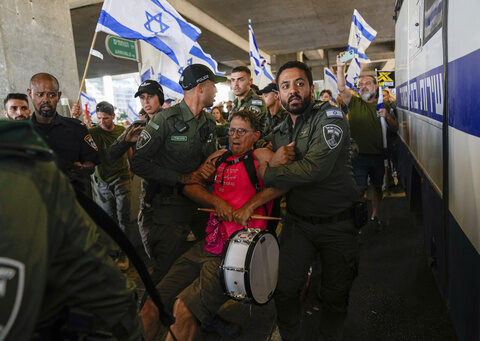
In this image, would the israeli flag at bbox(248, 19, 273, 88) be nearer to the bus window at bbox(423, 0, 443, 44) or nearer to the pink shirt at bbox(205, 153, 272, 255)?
the bus window at bbox(423, 0, 443, 44)

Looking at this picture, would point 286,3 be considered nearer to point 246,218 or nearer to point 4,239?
point 246,218

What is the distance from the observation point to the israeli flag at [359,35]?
7.02m

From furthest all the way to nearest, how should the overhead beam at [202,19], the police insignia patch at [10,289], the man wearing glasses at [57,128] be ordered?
the overhead beam at [202,19] < the man wearing glasses at [57,128] < the police insignia patch at [10,289]

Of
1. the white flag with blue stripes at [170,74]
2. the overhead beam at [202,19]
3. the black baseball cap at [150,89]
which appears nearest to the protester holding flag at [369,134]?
the white flag with blue stripes at [170,74]

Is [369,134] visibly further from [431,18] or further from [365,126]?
[431,18]

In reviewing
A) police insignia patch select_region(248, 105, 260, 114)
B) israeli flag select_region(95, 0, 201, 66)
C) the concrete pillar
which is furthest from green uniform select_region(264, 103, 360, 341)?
the concrete pillar

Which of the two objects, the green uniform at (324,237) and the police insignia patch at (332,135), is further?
the green uniform at (324,237)

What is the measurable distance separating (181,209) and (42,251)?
2541mm

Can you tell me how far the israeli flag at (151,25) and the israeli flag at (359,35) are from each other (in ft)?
10.9

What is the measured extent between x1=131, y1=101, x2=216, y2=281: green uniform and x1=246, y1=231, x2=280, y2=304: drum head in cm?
98

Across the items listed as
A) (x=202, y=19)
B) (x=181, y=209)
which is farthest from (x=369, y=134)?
(x=202, y=19)

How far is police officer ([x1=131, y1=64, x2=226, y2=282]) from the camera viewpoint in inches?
127

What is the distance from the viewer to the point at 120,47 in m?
5.74

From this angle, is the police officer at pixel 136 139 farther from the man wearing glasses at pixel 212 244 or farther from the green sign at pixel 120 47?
the green sign at pixel 120 47
